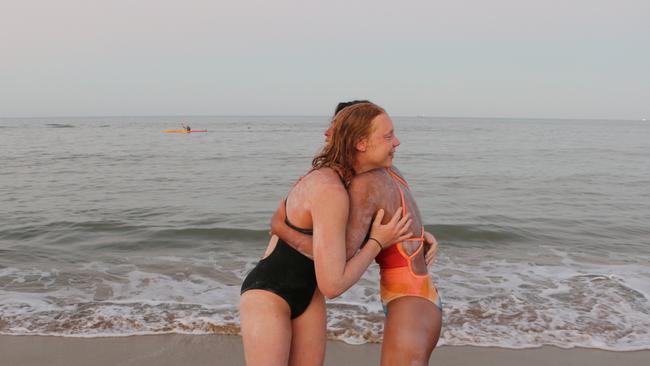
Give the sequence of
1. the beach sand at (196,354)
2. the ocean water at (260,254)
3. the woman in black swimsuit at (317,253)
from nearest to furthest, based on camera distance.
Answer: the woman in black swimsuit at (317,253), the beach sand at (196,354), the ocean water at (260,254)

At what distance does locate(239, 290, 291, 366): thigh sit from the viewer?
2.73 m

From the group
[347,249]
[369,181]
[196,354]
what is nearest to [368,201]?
[369,181]

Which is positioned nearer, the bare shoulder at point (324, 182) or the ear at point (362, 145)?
the bare shoulder at point (324, 182)

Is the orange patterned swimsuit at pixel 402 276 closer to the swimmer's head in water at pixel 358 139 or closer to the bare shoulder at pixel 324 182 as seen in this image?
the swimmer's head in water at pixel 358 139

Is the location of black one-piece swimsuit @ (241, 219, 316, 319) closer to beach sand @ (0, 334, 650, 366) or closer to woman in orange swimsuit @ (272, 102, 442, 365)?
woman in orange swimsuit @ (272, 102, 442, 365)

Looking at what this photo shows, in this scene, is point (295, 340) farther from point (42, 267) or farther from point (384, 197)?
point (42, 267)

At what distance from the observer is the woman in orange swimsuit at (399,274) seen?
2646mm

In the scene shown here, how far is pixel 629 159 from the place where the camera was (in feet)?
95.0

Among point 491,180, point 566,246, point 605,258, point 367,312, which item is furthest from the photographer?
point 491,180

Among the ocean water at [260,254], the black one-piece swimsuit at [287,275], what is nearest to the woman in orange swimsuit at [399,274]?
the black one-piece swimsuit at [287,275]

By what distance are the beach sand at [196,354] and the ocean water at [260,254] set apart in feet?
0.63

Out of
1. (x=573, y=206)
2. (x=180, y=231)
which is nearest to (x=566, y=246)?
(x=573, y=206)

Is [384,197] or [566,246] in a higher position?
[384,197]

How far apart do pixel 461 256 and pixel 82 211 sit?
9.54 metres
